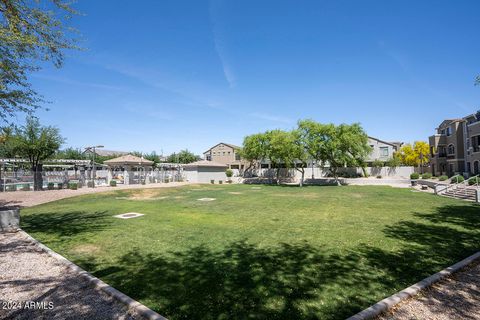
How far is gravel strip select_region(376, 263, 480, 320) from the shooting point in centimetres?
399

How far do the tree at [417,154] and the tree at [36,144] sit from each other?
55.2 meters

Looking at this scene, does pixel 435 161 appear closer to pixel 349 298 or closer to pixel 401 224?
pixel 401 224

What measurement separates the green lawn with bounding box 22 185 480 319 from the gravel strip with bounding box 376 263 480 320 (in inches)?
14.4

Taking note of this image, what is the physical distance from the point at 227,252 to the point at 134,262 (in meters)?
2.27

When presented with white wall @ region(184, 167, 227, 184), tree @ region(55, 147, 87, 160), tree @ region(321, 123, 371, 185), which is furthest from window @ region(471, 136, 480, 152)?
tree @ region(55, 147, 87, 160)

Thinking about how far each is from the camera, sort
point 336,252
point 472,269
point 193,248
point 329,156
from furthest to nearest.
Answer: point 329,156
point 193,248
point 336,252
point 472,269

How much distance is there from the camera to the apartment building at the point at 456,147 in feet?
112

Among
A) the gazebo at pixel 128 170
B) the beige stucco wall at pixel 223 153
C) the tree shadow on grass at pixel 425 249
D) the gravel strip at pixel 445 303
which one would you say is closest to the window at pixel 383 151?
the beige stucco wall at pixel 223 153

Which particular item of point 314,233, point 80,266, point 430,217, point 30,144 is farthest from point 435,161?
point 30,144

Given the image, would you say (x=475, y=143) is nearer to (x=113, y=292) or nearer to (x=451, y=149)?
(x=451, y=149)

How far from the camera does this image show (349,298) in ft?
14.6

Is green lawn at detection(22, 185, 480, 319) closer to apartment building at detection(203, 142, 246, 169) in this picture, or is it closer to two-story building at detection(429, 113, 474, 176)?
two-story building at detection(429, 113, 474, 176)

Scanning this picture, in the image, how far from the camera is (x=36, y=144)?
26.6 metres

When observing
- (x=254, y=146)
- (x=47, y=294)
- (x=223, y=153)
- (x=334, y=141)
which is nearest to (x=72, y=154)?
(x=223, y=153)
